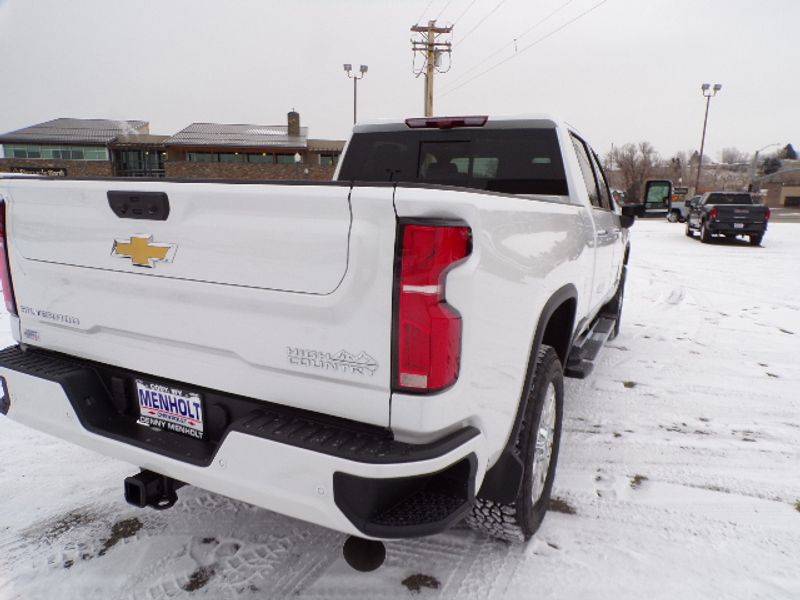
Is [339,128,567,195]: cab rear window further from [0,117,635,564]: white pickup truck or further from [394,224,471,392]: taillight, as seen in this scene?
[394,224,471,392]: taillight

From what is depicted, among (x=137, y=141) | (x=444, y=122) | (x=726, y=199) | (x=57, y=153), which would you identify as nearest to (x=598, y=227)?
(x=444, y=122)

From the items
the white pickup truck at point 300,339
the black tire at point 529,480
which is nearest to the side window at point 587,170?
the white pickup truck at point 300,339

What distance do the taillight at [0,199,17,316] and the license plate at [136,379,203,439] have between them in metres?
0.88

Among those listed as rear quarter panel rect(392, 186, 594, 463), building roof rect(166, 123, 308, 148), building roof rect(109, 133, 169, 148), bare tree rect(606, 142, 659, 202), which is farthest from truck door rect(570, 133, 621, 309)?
bare tree rect(606, 142, 659, 202)

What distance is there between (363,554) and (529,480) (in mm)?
774

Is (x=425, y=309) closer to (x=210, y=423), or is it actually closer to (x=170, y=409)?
(x=210, y=423)

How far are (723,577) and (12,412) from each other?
3.20 meters

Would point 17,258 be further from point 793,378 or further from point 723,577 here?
point 793,378

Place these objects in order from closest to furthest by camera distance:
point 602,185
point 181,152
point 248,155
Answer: point 602,185, point 181,152, point 248,155

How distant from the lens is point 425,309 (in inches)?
63.2

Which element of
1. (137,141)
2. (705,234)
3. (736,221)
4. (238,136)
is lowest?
(705,234)

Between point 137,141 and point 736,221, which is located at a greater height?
point 137,141

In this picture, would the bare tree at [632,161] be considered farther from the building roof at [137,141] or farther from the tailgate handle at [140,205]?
the tailgate handle at [140,205]

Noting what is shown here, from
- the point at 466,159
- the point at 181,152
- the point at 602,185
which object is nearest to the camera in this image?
the point at 466,159
